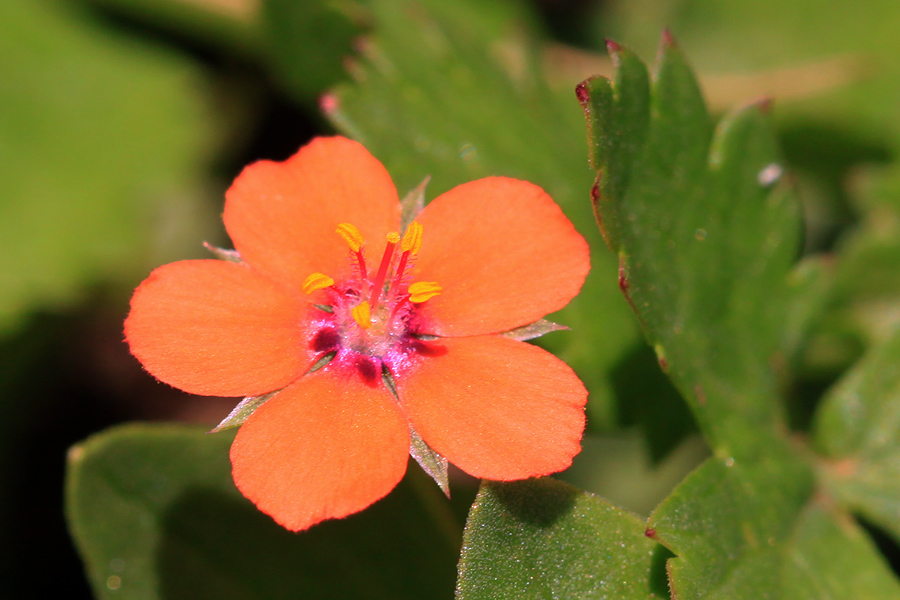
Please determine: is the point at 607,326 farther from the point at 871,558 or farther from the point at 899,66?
the point at 899,66

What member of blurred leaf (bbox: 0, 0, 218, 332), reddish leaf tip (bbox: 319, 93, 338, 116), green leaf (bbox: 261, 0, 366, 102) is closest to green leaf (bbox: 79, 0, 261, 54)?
blurred leaf (bbox: 0, 0, 218, 332)

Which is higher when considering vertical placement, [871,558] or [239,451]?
[239,451]

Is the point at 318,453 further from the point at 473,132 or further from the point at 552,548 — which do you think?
the point at 473,132

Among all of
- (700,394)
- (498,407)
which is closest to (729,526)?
(700,394)

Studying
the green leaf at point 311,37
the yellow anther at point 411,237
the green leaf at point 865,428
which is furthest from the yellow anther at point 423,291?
the green leaf at point 865,428

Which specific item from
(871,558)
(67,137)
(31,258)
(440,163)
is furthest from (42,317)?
(871,558)

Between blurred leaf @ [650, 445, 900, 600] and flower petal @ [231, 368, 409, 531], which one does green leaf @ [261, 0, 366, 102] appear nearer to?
flower petal @ [231, 368, 409, 531]
